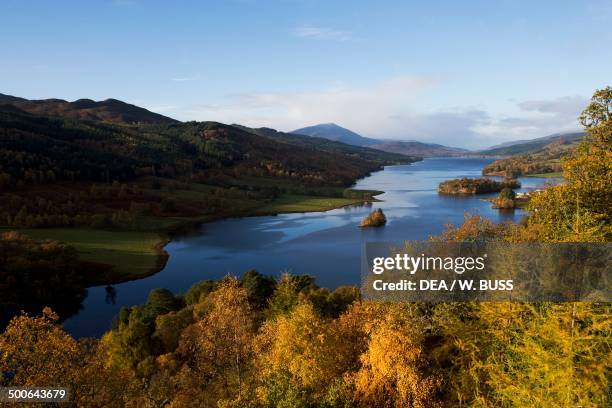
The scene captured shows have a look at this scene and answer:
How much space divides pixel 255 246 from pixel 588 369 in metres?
93.8

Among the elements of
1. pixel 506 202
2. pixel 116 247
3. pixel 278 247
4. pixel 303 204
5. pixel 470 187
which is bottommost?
pixel 278 247

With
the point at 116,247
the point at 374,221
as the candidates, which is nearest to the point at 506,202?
the point at 374,221

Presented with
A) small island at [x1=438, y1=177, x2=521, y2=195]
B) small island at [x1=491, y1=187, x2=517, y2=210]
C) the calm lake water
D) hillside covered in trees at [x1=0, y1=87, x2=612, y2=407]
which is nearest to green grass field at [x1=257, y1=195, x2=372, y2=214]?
the calm lake water

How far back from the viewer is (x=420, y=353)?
826 inches

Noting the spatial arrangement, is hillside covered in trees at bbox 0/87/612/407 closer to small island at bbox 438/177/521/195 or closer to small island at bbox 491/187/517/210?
small island at bbox 491/187/517/210

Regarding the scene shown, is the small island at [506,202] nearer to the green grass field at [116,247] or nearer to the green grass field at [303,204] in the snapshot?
the green grass field at [303,204]

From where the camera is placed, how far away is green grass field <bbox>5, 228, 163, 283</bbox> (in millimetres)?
83938

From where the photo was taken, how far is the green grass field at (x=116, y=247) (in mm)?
83938

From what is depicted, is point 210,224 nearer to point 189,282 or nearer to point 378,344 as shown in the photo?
point 189,282

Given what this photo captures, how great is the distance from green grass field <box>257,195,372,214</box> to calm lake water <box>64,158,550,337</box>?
8864 mm

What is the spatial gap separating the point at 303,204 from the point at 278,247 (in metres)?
70.6

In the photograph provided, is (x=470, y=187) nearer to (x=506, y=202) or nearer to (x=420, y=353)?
(x=506, y=202)

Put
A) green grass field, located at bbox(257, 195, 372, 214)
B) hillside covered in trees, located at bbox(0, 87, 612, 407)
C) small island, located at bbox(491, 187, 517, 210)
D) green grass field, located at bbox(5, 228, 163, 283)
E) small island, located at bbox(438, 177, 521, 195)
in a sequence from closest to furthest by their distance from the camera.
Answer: hillside covered in trees, located at bbox(0, 87, 612, 407)
green grass field, located at bbox(5, 228, 163, 283)
small island, located at bbox(491, 187, 517, 210)
green grass field, located at bbox(257, 195, 372, 214)
small island, located at bbox(438, 177, 521, 195)

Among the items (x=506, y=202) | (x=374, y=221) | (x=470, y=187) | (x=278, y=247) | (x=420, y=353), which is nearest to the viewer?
(x=420, y=353)
